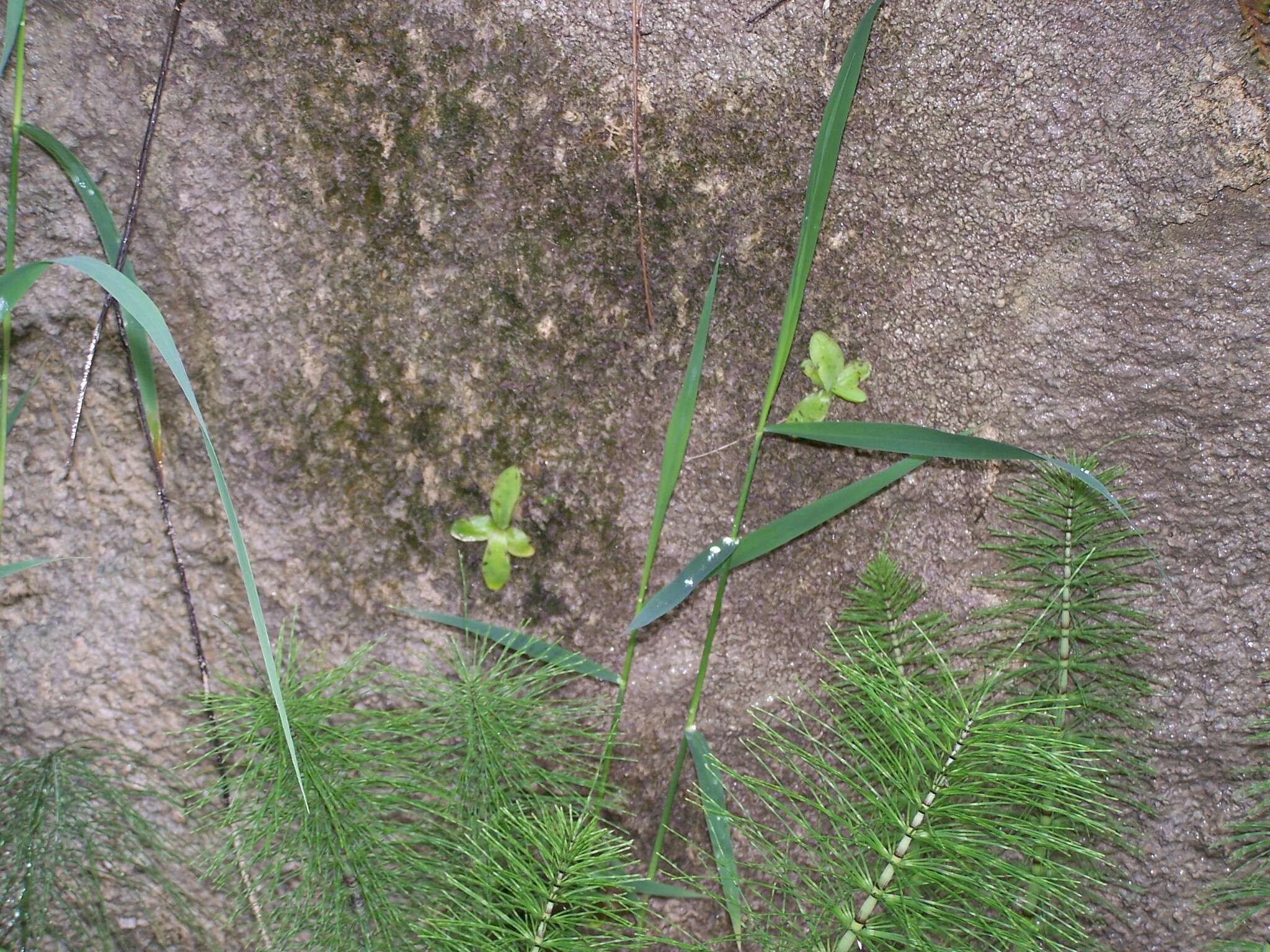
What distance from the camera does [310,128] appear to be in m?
1.62

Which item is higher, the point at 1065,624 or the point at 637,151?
the point at 637,151

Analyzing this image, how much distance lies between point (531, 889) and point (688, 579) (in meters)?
0.52

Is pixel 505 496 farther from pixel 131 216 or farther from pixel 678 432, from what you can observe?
pixel 131 216

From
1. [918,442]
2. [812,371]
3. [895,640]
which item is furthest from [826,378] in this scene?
[895,640]

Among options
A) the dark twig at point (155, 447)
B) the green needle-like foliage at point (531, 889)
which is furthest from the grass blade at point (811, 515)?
the dark twig at point (155, 447)

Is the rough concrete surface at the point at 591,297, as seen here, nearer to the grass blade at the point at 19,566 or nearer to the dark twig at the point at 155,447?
the dark twig at the point at 155,447

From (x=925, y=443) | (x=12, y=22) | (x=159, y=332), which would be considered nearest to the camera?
(x=159, y=332)

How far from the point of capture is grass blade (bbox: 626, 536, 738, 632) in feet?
5.32

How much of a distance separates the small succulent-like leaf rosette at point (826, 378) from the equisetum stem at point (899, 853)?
54cm

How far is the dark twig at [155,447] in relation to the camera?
1599 mm

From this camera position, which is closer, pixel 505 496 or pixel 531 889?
pixel 531 889

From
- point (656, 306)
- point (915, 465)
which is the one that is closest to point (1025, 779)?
point (915, 465)

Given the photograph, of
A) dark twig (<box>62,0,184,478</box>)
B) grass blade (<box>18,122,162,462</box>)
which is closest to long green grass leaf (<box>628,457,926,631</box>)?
grass blade (<box>18,122,162,462</box>)

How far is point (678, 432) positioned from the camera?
163 cm
